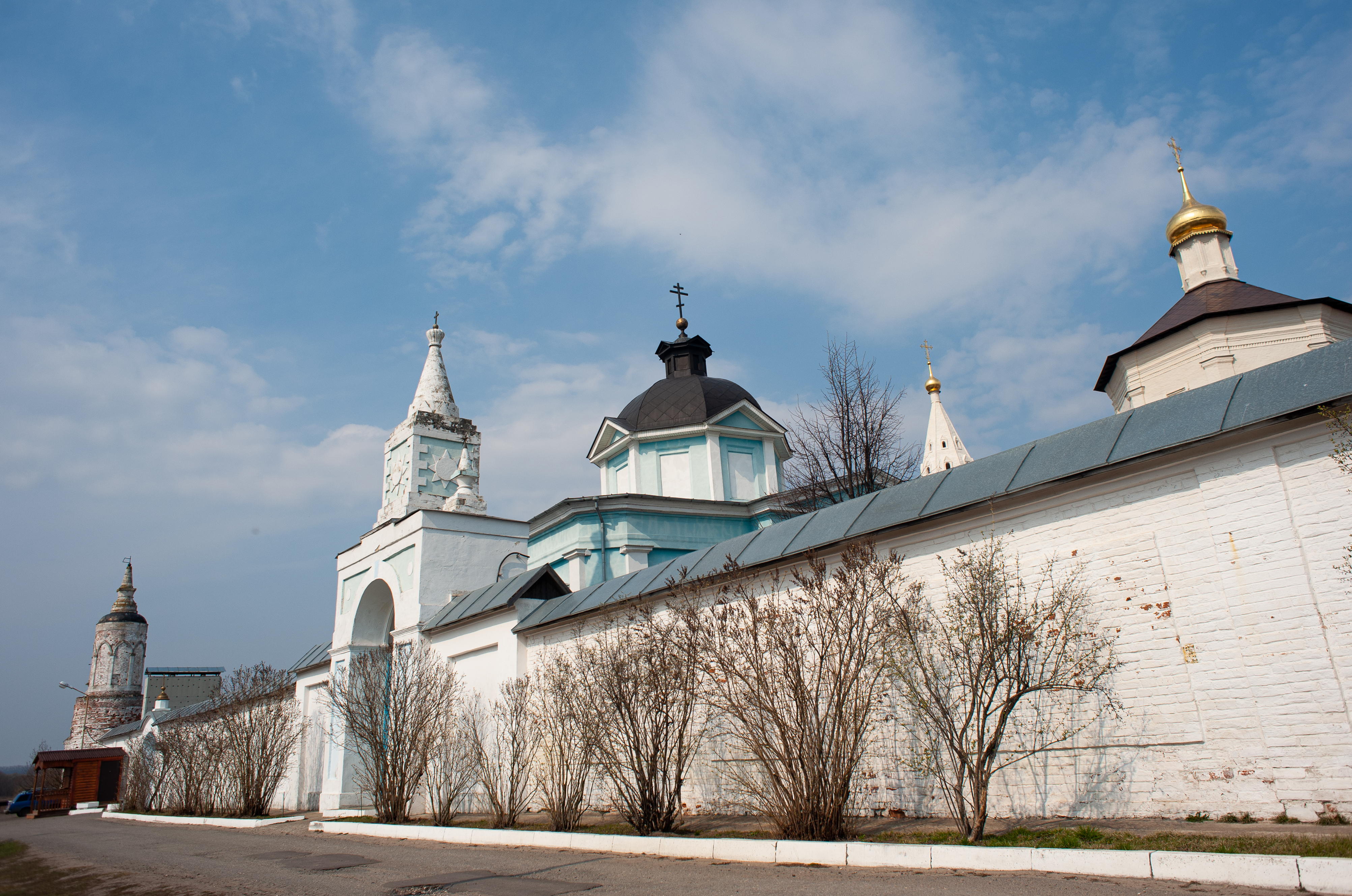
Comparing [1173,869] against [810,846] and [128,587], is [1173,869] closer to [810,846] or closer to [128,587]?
[810,846]

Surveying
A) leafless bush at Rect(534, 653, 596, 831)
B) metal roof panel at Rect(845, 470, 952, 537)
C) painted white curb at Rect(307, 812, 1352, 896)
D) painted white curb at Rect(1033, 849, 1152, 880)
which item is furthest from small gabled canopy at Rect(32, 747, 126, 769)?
painted white curb at Rect(1033, 849, 1152, 880)

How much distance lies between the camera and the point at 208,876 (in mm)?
8180

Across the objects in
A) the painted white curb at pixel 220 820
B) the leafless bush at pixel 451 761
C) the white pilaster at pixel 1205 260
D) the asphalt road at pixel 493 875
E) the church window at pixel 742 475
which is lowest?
the painted white curb at pixel 220 820

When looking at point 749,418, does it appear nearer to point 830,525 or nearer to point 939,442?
point 939,442

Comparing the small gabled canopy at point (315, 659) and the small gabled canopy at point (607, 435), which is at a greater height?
the small gabled canopy at point (607, 435)

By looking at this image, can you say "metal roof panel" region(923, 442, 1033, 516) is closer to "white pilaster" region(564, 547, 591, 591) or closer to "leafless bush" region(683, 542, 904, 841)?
"leafless bush" region(683, 542, 904, 841)

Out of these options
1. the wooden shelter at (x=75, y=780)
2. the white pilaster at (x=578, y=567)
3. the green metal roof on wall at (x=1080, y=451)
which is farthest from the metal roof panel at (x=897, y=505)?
the wooden shelter at (x=75, y=780)

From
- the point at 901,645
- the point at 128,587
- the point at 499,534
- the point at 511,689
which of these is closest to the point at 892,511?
the point at 901,645

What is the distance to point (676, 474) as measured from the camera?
23.7 m

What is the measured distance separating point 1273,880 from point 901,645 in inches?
156

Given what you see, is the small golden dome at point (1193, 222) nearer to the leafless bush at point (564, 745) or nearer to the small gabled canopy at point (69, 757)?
the leafless bush at point (564, 745)

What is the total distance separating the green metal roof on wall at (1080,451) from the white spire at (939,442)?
13.1 metres

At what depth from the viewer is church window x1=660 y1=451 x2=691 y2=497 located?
77.0 ft

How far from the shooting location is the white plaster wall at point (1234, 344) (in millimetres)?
16766
